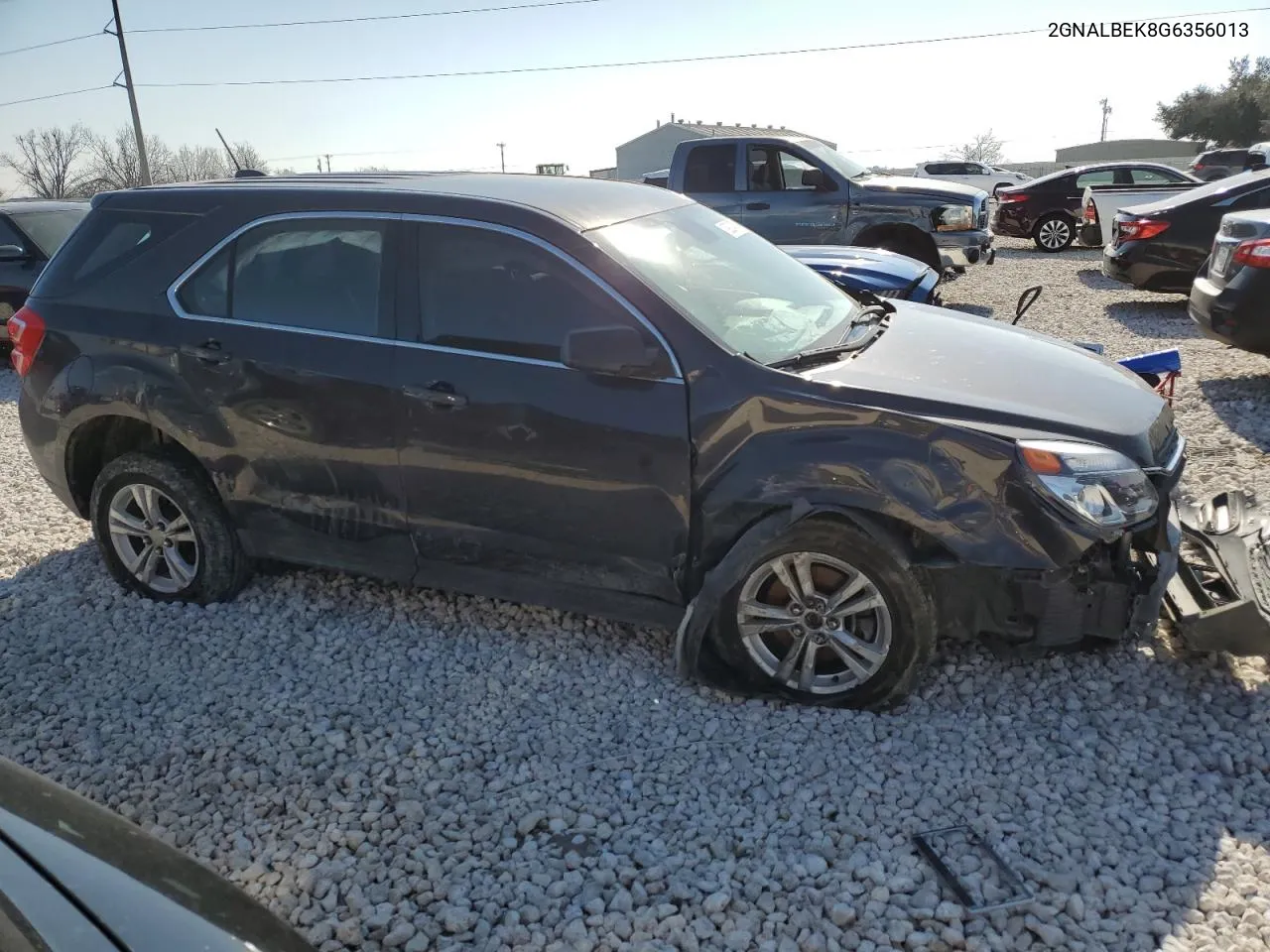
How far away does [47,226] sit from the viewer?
10797 millimetres

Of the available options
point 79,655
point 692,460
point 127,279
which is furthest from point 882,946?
point 127,279

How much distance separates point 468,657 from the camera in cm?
404

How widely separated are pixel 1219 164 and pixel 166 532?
30.3 meters

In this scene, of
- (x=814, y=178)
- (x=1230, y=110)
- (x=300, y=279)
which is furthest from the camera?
(x=1230, y=110)

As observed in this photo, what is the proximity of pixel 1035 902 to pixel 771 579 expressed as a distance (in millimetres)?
1317

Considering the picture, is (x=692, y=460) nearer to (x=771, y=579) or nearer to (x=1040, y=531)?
(x=771, y=579)

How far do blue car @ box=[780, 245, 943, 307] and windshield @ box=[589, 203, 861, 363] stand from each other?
2308 mm

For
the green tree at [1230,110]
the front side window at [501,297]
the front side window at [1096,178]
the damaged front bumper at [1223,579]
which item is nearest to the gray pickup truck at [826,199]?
the damaged front bumper at [1223,579]

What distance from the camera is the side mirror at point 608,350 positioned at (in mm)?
3434

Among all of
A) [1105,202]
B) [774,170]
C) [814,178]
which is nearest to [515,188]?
[814,178]

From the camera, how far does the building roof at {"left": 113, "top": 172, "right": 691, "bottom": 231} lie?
153 inches

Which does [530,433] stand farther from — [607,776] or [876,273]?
[876,273]

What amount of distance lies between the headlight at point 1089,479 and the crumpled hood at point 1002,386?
6 cm

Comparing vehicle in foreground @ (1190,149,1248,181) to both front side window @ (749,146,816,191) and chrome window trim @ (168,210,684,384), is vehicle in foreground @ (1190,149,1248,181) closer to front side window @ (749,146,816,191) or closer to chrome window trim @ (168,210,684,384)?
front side window @ (749,146,816,191)
